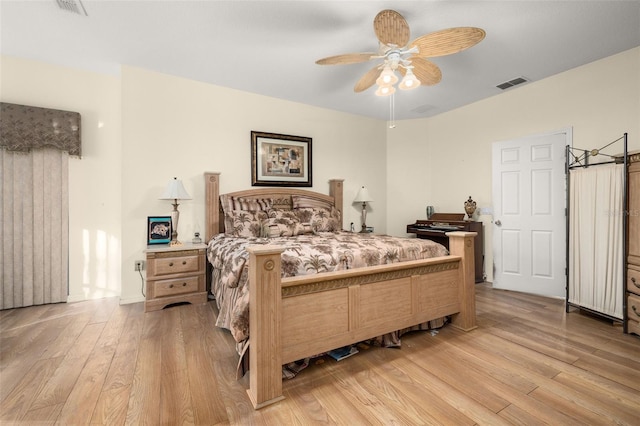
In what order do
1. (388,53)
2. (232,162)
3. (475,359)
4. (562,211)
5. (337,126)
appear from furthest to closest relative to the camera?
(337,126), (232,162), (562,211), (388,53), (475,359)

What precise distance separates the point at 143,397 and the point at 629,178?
406 cm

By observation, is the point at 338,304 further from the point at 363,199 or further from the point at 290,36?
the point at 363,199

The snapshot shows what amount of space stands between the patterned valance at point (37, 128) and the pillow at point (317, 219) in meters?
2.70

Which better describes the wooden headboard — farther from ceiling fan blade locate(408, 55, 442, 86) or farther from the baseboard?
ceiling fan blade locate(408, 55, 442, 86)

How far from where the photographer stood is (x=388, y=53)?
2318 millimetres

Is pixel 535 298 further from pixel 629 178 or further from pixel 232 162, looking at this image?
pixel 232 162

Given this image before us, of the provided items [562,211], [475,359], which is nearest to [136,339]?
[475,359]

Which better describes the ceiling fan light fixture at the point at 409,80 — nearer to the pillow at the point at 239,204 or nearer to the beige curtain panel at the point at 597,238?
the beige curtain panel at the point at 597,238

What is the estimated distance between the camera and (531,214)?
12.2ft

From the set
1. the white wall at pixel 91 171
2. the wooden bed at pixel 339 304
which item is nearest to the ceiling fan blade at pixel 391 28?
the wooden bed at pixel 339 304

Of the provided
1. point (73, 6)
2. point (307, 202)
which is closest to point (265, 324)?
point (307, 202)

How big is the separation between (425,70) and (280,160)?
7.61 feet

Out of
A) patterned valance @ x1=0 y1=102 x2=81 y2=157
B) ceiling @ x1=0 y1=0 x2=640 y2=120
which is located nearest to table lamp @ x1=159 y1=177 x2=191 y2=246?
patterned valance @ x1=0 y1=102 x2=81 y2=157

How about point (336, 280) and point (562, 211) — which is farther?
point (562, 211)
